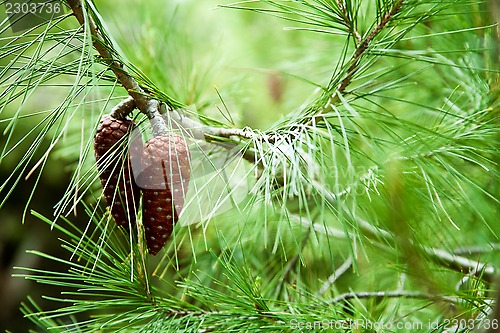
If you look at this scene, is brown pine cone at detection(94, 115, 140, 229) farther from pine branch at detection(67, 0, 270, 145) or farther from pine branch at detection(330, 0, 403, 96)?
pine branch at detection(330, 0, 403, 96)

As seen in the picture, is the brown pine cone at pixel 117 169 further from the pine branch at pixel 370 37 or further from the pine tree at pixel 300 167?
the pine branch at pixel 370 37

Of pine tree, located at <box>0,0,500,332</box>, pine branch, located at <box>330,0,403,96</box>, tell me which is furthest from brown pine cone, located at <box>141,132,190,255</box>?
pine branch, located at <box>330,0,403,96</box>

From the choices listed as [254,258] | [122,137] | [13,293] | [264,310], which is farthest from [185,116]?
[13,293]

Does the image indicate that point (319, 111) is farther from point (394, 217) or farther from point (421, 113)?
point (421, 113)

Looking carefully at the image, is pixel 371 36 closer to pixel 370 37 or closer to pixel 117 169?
pixel 370 37

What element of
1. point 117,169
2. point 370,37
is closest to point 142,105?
point 117,169

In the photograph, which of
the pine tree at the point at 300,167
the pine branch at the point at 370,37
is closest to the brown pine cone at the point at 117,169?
the pine tree at the point at 300,167
